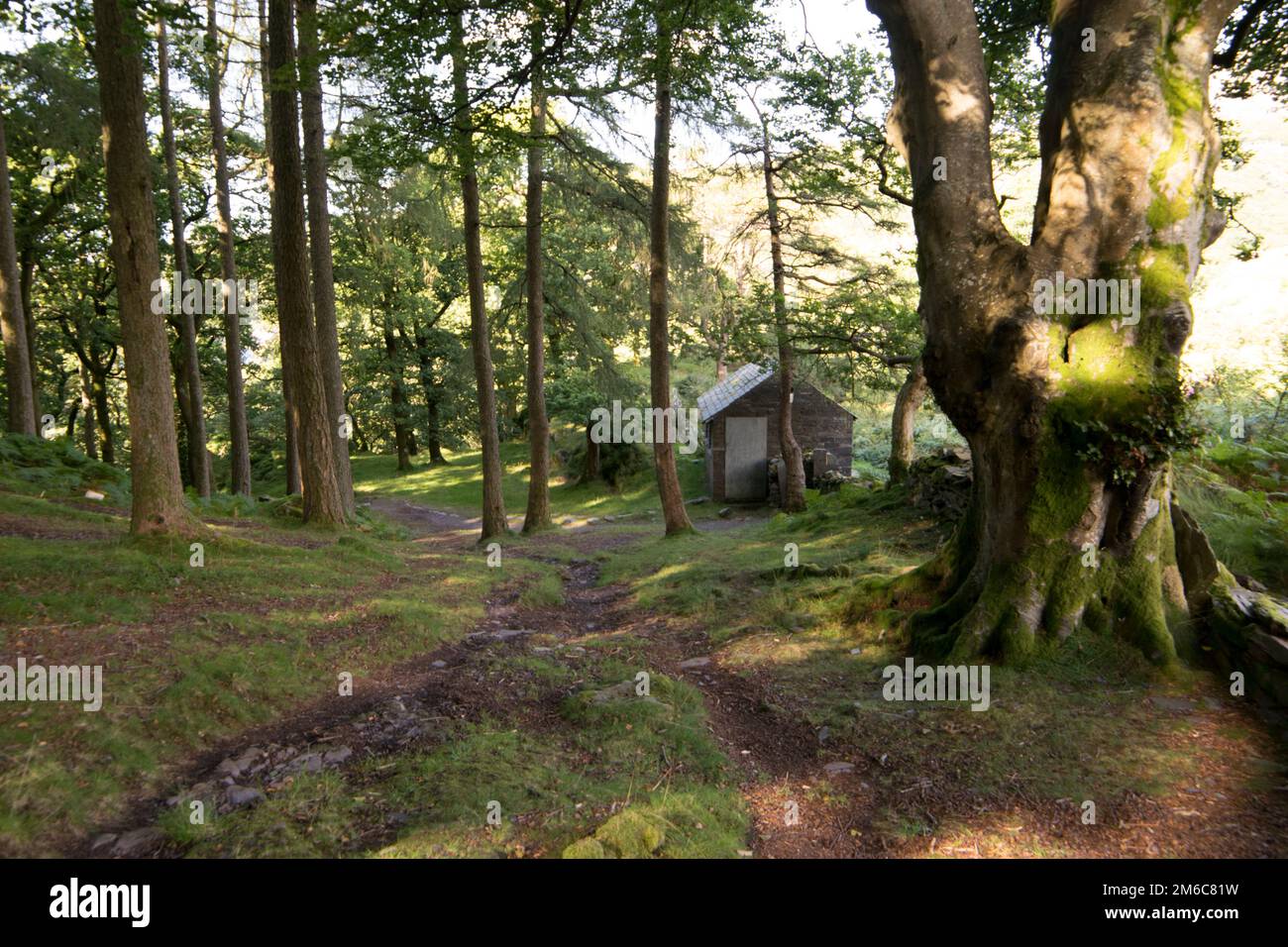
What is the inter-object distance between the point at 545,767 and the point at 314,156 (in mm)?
12979

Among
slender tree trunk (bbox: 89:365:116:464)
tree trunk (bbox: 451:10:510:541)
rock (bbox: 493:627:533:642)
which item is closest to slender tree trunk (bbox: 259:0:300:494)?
tree trunk (bbox: 451:10:510:541)

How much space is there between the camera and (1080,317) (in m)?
5.77

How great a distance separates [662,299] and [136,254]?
9281mm

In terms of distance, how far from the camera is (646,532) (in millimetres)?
18656

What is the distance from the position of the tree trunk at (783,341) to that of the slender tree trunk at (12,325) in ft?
53.0

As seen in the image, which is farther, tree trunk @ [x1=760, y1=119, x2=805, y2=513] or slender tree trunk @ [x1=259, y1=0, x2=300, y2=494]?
tree trunk @ [x1=760, y1=119, x2=805, y2=513]

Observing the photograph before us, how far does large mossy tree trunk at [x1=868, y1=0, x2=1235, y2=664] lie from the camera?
545 cm

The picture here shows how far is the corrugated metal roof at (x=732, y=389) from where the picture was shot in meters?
27.2

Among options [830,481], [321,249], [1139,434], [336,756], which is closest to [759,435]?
[830,481]

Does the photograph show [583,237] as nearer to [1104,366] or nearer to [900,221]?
[900,221]

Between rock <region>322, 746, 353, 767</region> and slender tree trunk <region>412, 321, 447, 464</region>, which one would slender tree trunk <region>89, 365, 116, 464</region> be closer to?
slender tree trunk <region>412, 321, 447, 464</region>

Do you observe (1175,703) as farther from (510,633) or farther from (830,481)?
(830,481)

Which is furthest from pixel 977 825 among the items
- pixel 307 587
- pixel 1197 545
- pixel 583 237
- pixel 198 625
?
pixel 583 237

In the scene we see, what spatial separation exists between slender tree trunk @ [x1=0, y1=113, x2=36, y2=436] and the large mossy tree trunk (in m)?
17.2
